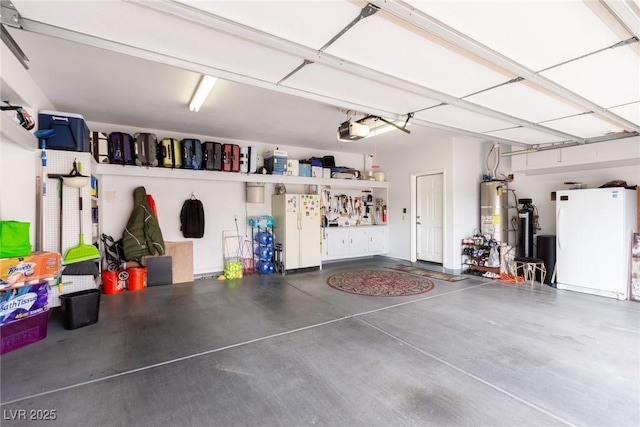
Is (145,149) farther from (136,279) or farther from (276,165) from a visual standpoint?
(276,165)

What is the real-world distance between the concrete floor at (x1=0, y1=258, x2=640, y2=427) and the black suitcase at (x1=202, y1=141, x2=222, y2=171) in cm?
283

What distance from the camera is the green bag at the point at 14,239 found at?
2961 mm

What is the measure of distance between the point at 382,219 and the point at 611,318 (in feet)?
16.9

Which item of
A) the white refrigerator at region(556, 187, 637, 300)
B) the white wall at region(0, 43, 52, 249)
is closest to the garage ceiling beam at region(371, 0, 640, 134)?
the white refrigerator at region(556, 187, 637, 300)

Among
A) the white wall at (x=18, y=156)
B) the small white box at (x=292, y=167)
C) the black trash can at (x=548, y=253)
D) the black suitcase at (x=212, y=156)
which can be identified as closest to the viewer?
the white wall at (x=18, y=156)

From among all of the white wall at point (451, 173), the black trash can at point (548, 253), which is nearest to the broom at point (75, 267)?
the white wall at point (451, 173)

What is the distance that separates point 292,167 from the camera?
702 cm

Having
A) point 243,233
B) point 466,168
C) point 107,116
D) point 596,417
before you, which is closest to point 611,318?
point 596,417

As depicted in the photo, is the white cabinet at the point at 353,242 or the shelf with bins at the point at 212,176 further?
the white cabinet at the point at 353,242

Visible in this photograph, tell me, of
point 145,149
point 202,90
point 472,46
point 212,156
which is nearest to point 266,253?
point 212,156

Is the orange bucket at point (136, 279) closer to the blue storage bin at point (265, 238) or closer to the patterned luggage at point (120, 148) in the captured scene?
the patterned luggage at point (120, 148)

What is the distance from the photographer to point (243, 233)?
273 inches

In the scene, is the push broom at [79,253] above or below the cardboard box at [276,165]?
below

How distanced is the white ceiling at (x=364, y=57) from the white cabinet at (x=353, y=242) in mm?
3823
